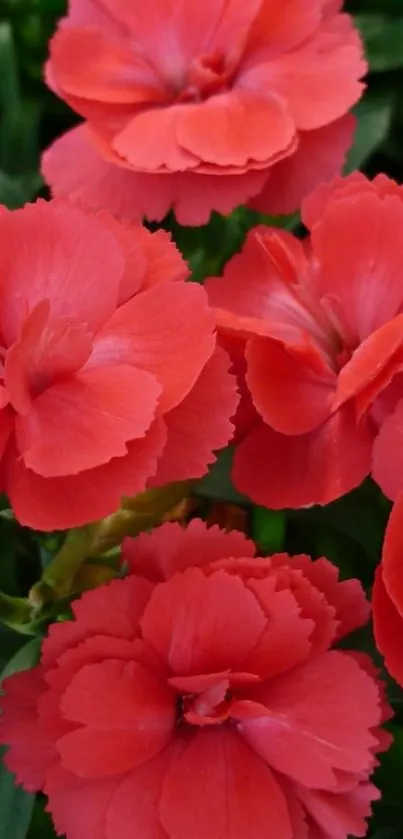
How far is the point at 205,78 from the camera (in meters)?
0.53

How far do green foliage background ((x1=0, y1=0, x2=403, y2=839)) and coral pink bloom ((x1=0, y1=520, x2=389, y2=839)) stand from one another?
3.6 inches

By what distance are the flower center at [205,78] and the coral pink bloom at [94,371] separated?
0.19 metres

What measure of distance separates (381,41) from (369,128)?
0.13 meters

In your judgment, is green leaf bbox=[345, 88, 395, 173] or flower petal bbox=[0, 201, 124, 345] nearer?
flower petal bbox=[0, 201, 124, 345]

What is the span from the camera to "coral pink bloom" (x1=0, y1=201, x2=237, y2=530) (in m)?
0.32

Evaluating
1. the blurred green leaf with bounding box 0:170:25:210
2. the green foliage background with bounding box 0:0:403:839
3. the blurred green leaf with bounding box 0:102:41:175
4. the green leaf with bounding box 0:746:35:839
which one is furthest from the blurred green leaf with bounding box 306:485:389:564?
the blurred green leaf with bounding box 0:102:41:175

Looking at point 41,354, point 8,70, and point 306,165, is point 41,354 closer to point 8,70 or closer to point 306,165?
point 306,165

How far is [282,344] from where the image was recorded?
40 cm

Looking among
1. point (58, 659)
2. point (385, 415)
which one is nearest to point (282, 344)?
point (385, 415)

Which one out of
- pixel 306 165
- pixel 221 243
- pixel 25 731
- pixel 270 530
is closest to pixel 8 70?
pixel 221 243

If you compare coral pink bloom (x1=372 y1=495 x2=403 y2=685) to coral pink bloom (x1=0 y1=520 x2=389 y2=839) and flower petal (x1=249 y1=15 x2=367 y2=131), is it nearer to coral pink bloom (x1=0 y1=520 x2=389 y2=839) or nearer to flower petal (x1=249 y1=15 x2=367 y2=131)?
coral pink bloom (x1=0 y1=520 x2=389 y2=839)

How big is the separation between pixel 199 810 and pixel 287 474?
14 centimetres

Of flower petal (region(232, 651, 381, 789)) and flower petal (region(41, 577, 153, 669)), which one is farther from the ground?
flower petal (region(41, 577, 153, 669))

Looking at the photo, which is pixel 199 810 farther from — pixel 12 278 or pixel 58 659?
pixel 12 278
